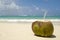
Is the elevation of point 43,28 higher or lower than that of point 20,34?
higher

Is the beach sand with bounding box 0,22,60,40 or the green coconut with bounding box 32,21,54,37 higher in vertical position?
the green coconut with bounding box 32,21,54,37

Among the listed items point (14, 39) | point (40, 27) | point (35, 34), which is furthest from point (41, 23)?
Answer: point (14, 39)

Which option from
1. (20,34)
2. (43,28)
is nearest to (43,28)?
(43,28)

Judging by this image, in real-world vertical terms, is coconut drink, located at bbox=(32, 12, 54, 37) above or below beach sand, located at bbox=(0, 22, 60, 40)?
above

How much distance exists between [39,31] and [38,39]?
341 mm

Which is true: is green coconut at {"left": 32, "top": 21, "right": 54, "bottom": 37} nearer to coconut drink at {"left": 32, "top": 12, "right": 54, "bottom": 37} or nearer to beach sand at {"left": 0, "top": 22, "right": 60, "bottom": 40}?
coconut drink at {"left": 32, "top": 12, "right": 54, "bottom": 37}

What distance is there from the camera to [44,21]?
485 centimetres

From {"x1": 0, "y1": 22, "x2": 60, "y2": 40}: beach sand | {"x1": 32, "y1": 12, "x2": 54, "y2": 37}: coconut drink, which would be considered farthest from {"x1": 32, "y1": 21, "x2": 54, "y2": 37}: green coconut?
{"x1": 0, "y1": 22, "x2": 60, "y2": 40}: beach sand

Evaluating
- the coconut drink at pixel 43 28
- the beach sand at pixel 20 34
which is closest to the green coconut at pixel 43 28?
the coconut drink at pixel 43 28

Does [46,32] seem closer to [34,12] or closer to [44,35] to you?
[44,35]

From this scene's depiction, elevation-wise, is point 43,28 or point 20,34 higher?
point 43,28

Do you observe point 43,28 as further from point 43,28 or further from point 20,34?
point 20,34

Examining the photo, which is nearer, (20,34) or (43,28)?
(43,28)

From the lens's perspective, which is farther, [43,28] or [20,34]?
[20,34]
